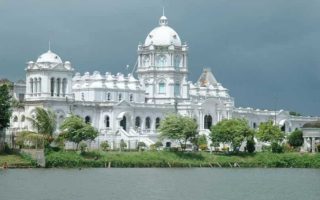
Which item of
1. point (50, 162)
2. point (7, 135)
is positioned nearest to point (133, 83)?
point (7, 135)

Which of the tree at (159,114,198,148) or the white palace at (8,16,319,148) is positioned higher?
the white palace at (8,16,319,148)

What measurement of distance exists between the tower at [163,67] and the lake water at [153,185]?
46.0 meters

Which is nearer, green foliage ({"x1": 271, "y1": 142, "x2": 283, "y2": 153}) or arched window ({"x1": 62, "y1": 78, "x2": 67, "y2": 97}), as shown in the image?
green foliage ({"x1": 271, "y1": 142, "x2": 283, "y2": 153})

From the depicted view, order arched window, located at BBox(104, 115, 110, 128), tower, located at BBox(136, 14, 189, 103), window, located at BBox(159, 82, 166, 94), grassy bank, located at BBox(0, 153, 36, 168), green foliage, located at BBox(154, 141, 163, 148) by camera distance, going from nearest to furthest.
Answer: grassy bank, located at BBox(0, 153, 36, 168), green foliage, located at BBox(154, 141, 163, 148), arched window, located at BBox(104, 115, 110, 128), tower, located at BBox(136, 14, 189, 103), window, located at BBox(159, 82, 166, 94)

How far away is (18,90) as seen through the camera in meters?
130

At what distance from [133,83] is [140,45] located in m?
8.81

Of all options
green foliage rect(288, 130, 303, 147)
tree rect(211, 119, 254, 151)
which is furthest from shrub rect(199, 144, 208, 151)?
green foliage rect(288, 130, 303, 147)

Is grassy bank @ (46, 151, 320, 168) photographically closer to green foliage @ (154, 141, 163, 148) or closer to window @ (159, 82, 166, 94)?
green foliage @ (154, 141, 163, 148)

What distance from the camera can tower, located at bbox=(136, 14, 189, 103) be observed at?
134 meters

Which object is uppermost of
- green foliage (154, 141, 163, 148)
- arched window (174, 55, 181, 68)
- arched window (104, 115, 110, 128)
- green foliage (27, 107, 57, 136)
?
arched window (174, 55, 181, 68)

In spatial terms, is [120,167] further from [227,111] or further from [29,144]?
[227,111]

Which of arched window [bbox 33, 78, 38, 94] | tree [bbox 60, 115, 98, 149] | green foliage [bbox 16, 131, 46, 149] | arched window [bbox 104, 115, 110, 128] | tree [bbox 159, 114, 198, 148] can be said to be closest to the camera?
green foliage [bbox 16, 131, 46, 149]

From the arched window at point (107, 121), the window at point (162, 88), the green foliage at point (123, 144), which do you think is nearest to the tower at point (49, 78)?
the arched window at point (107, 121)

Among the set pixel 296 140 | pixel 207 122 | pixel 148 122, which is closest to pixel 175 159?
pixel 296 140
